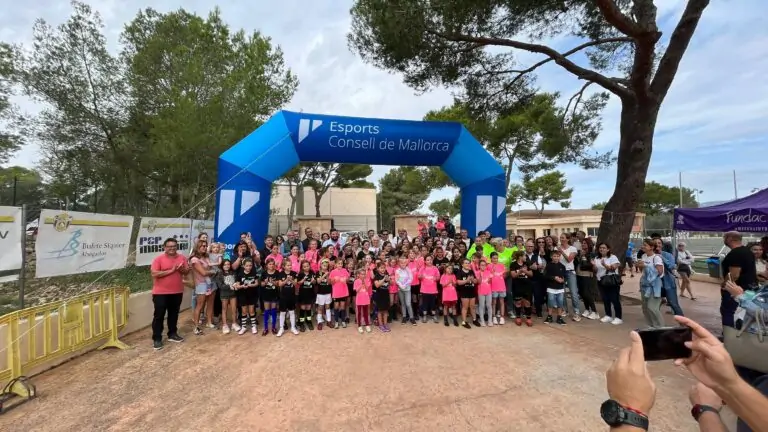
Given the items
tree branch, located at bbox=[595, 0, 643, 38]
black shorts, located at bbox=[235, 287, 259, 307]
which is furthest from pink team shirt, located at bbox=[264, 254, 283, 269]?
tree branch, located at bbox=[595, 0, 643, 38]

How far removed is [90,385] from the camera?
12.6 feet

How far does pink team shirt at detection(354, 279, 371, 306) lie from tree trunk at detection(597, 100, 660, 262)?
5418 mm

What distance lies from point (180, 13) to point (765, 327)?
16.1 m

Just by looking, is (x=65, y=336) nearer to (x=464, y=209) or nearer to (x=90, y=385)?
(x=90, y=385)

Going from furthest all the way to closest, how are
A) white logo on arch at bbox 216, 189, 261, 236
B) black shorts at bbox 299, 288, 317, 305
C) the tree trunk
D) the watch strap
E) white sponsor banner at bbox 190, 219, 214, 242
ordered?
1. white sponsor banner at bbox 190, 219, 214, 242
2. the tree trunk
3. white logo on arch at bbox 216, 189, 261, 236
4. black shorts at bbox 299, 288, 317, 305
5. the watch strap

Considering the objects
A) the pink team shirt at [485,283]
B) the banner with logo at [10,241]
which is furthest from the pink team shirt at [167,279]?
the pink team shirt at [485,283]

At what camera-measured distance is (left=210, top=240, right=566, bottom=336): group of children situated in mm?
5918

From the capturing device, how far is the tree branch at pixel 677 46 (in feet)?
22.0

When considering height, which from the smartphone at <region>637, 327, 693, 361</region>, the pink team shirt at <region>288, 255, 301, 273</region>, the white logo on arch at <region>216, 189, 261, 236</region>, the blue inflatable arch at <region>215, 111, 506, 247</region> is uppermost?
the blue inflatable arch at <region>215, 111, 506, 247</region>

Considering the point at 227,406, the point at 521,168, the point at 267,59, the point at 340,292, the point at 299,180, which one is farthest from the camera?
the point at 299,180

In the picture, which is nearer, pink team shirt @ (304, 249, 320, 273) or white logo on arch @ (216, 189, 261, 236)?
pink team shirt @ (304, 249, 320, 273)

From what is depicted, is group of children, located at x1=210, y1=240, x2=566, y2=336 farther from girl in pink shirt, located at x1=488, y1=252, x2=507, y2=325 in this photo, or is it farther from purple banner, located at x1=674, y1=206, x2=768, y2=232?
purple banner, located at x1=674, y1=206, x2=768, y2=232

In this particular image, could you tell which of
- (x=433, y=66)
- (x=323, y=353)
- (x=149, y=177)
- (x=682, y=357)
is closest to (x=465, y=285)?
(x=323, y=353)

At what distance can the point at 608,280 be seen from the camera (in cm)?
613
